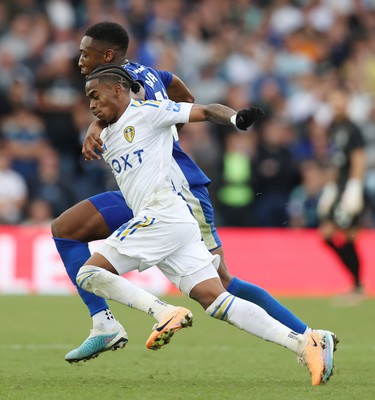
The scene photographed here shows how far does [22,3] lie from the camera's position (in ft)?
61.1

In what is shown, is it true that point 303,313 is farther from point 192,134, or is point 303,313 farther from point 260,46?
point 260,46

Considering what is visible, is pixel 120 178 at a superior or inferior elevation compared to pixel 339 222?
superior

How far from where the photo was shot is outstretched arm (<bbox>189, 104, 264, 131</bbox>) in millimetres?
6430

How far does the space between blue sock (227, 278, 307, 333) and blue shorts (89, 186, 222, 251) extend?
0.32 meters

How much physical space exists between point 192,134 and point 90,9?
3.28 m

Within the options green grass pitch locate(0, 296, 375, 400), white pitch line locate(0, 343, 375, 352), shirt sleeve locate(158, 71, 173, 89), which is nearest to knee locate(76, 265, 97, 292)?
green grass pitch locate(0, 296, 375, 400)

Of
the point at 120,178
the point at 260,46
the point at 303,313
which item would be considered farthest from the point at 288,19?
the point at 120,178

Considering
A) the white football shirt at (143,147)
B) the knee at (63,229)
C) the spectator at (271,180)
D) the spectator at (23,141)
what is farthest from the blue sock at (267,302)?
the spectator at (23,141)

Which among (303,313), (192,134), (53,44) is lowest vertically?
(303,313)

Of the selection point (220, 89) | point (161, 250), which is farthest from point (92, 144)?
point (220, 89)

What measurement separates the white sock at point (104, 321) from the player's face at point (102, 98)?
1.41 metres

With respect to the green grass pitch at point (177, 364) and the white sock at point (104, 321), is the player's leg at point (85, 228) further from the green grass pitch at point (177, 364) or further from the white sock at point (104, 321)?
the green grass pitch at point (177, 364)

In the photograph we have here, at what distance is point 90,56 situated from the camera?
7.45 metres

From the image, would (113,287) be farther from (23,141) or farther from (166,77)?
(23,141)
